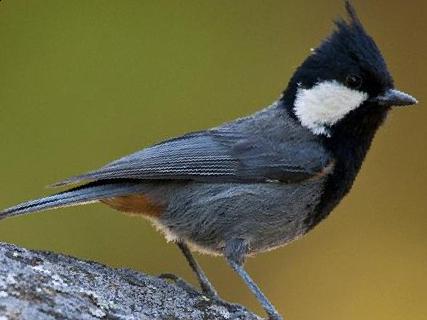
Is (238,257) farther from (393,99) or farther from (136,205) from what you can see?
(393,99)

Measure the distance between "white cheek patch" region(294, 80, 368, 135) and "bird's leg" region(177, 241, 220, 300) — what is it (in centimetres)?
76

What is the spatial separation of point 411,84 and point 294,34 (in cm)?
84

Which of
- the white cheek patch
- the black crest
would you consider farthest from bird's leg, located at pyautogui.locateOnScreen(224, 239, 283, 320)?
the black crest

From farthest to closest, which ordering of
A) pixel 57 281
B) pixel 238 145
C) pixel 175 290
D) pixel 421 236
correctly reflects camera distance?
pixel 421 236 → pixel 238 145 → pixel 175 290 → pixel 57 281

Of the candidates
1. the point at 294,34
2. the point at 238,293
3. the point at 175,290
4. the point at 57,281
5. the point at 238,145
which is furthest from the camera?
the point at 294,34

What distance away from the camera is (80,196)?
11.4 ft

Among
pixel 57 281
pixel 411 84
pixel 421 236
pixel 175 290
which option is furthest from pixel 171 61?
pixel 57 281

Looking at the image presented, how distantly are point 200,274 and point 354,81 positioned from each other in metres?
1.07

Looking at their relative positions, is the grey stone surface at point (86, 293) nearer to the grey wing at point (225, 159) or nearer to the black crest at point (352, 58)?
the grey wing at point (225, 159)

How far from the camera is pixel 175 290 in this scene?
3266mm

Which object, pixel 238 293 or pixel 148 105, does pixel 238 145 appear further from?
pixel 148 105

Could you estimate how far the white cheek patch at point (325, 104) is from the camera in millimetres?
3840

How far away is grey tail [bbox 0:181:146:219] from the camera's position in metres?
3.29

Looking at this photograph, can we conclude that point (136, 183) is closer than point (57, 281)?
No
